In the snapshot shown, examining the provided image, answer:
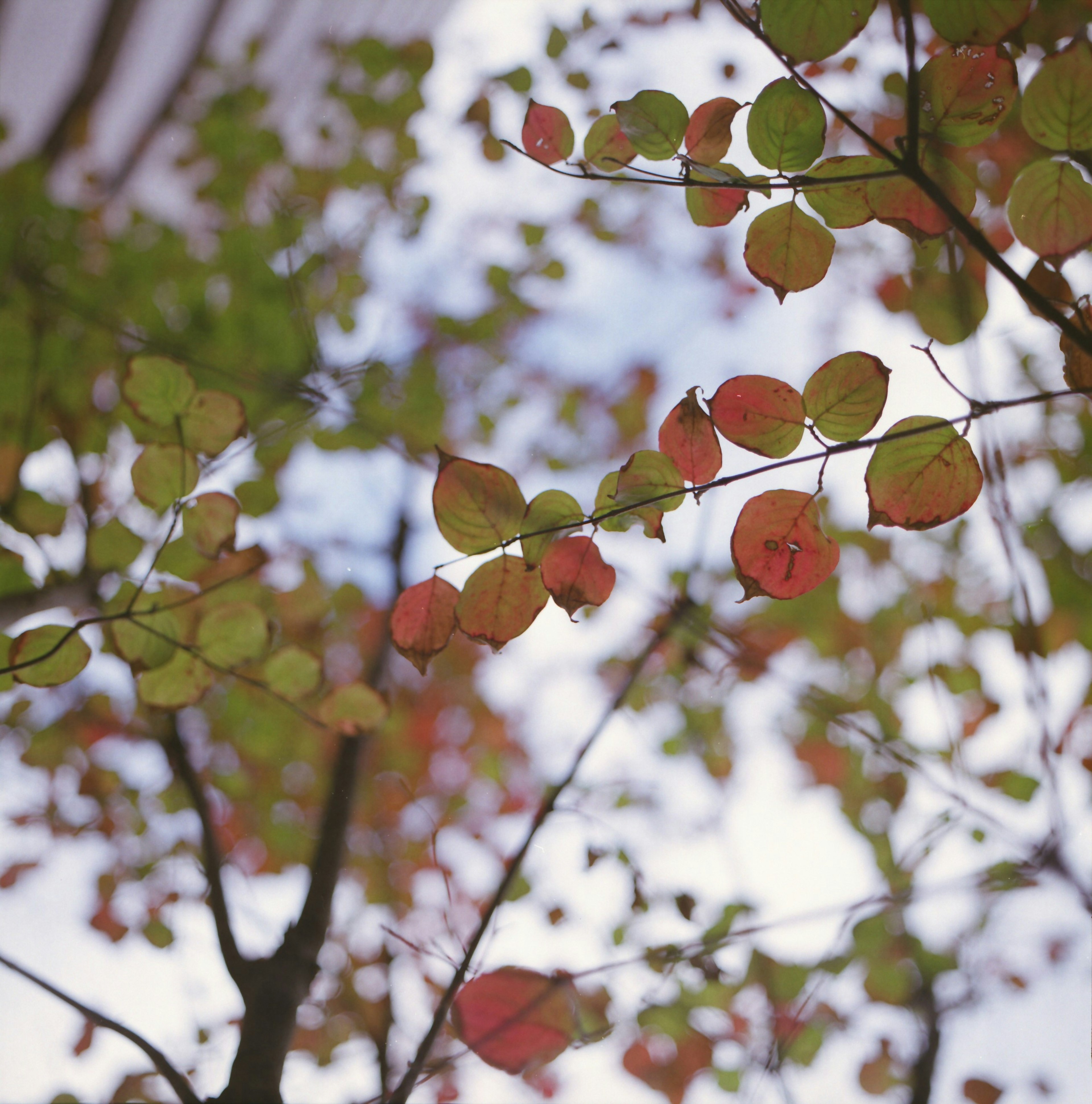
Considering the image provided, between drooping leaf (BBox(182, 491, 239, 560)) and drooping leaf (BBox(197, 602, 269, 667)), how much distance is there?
101mm

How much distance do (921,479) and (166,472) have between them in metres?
1.08

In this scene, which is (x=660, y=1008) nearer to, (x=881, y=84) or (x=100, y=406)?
(x=881, y=84)

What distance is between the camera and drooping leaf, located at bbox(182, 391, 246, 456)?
119 cm

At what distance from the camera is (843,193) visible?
33.9 inches

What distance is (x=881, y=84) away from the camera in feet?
5.40

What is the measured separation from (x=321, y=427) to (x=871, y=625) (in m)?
3.06

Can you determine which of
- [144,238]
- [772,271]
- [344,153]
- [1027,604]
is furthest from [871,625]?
[144,238]

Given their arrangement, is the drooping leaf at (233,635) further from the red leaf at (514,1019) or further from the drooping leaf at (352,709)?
the red leaf at (514,1019)

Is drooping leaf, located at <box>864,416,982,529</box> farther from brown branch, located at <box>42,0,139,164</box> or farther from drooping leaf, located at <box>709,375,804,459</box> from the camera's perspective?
brown branch, located at <box>42,0,139,164</box>

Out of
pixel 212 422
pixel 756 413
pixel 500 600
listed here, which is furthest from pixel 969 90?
pixel 212 422

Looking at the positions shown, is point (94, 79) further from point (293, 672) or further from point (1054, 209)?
point (1054, 209)

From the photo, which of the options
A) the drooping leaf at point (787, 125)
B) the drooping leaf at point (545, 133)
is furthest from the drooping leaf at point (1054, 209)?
the drooping leaf at point (545, 133)

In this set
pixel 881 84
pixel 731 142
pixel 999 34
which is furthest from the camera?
pixel 881 84

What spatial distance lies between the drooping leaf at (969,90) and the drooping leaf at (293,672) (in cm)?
125
